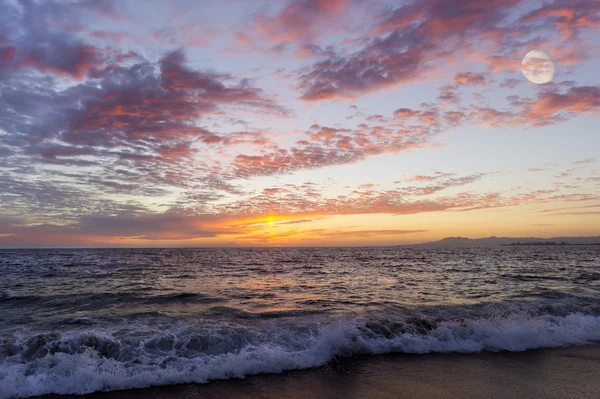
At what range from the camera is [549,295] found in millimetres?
18281

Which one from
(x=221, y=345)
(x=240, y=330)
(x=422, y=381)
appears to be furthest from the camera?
(x=240, y=330)

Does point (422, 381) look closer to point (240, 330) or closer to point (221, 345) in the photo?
point (221, 345)

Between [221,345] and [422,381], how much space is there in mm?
5747

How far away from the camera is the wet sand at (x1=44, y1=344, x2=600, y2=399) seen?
7.47m

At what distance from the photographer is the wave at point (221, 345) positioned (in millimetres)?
8203

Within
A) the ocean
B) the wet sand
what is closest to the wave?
the ocean

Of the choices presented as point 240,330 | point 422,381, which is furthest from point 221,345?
point 422,381

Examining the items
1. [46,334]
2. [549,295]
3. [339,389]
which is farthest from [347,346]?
[549,295]

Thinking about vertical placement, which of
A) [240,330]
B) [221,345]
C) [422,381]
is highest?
[240,330]

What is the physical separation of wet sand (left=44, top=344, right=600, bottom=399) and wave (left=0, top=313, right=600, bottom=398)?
451 millimetres

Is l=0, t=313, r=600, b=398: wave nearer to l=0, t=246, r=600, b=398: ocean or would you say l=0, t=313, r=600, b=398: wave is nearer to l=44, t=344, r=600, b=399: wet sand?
l=0, t=246, r=600, b=398: ocean

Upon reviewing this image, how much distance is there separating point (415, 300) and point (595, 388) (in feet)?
32.1

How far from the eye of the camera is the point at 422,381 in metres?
8.16

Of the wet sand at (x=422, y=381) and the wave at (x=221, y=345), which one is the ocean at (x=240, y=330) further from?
the wet sand at (x=422, y=381)
